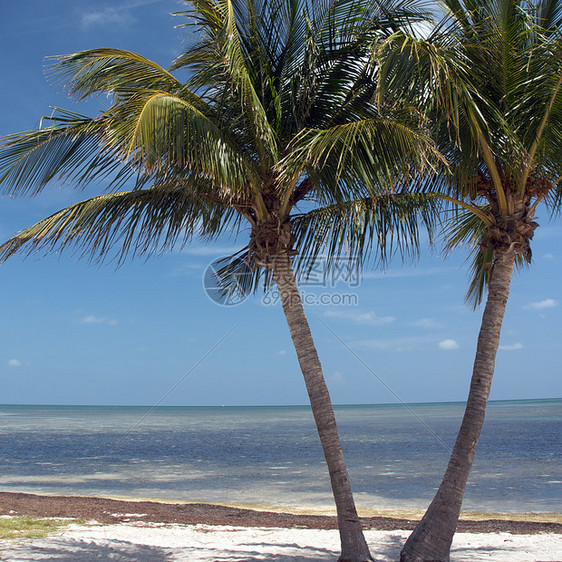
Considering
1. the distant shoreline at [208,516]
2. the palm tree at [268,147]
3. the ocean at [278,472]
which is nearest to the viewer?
the palm tree at [268,147]

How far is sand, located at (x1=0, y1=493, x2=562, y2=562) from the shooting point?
686 cm

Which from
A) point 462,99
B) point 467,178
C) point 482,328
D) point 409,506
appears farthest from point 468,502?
point 462,99

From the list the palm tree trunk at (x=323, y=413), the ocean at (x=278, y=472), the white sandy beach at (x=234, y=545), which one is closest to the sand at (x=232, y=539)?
the white sandy beach at (x=234, y=545)

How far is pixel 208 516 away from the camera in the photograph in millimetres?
10500

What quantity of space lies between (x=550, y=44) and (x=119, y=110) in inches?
175

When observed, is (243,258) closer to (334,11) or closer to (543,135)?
(334,11)

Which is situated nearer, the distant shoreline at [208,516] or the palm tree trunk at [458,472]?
the palm tree trunk at [458,472]

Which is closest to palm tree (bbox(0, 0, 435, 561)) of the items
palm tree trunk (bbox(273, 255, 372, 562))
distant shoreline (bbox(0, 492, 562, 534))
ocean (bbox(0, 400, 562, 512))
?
palm tree trunk (bbox(273, 255, 372, 562))

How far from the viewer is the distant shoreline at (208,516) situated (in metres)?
9.38

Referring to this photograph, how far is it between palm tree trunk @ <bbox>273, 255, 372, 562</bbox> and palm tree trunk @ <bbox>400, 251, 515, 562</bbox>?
0.62 m

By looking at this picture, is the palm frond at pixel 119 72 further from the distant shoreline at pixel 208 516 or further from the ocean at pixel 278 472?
the ocean at pixel 278 472

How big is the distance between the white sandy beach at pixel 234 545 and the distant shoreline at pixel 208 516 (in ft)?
2.10

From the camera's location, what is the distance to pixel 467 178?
660 centimetres

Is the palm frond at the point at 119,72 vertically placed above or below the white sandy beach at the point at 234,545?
above
